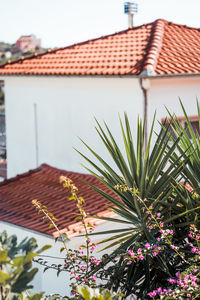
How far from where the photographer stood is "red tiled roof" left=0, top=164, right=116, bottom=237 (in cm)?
921

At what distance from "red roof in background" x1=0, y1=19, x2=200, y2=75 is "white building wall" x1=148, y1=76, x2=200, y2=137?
0.38 meters

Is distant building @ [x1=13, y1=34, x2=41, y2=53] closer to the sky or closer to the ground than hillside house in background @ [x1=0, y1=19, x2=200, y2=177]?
closer to the sky

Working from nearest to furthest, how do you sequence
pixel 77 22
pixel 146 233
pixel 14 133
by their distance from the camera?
pixel 146 233 < pixel 14 133 < pixel 77 22

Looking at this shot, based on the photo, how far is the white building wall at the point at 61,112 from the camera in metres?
11.9

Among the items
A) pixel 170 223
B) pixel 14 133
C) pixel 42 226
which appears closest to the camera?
pixel 170 223

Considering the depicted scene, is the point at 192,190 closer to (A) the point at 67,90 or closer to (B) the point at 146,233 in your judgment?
(B) the point at 146,233

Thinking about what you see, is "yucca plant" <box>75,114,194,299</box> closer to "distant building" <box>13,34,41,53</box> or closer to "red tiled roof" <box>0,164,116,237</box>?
"red tiled roof" <box>0,164,116,237</box>

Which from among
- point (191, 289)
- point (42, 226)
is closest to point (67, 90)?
point (42, 226)

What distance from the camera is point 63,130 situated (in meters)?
13.4

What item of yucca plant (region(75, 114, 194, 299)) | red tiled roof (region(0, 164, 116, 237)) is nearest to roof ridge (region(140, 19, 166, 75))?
red tiled roof (region(0, 164, 116, 237))

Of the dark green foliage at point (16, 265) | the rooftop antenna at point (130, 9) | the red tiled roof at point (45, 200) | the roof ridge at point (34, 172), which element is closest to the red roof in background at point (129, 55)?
the roof ridge at point (34, 172)

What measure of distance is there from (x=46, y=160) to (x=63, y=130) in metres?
1.18

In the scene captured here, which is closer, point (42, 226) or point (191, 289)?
point (191, 289)

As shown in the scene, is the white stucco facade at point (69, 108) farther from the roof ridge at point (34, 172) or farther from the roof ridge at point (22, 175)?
the roof ridge at point (22, 175)
